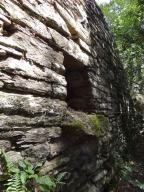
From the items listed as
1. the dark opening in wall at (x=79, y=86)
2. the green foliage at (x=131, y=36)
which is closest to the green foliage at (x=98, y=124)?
the dark opening in wall at (x=79, y=86)

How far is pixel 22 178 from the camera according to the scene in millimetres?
3016

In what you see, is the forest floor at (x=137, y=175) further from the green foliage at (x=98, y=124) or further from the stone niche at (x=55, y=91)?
the green foliage at (x=98, y=124)

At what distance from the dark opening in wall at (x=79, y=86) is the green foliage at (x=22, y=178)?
2.39 m

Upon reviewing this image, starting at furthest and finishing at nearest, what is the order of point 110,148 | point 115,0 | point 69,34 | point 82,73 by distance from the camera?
point 115,0, point 110,148, point 82,73, point 69,34

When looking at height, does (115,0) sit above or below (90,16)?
above

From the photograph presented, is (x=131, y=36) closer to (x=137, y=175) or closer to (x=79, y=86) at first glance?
(x=137, y=175)

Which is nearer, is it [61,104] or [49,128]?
[49,128]

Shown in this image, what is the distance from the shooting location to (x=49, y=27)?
173 inches

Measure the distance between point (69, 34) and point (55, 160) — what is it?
83.0 inches

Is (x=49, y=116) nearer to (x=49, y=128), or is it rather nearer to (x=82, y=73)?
Answer: (x=49, y=128)

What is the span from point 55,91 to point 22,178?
60.7 inches

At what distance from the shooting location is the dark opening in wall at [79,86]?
5.55 m

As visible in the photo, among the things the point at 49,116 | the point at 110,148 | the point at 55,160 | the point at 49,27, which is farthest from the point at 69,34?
the point at 110,148

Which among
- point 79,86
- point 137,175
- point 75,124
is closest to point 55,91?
point 75,124
